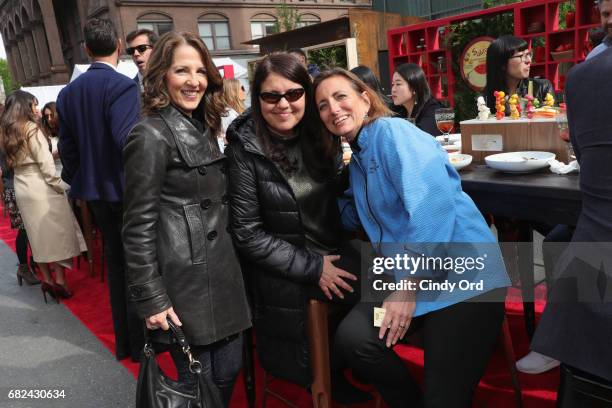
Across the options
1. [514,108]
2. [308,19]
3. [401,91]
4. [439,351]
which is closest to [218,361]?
[439,351]

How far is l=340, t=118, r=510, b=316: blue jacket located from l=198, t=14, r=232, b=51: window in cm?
2965

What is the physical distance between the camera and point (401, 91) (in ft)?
14.9

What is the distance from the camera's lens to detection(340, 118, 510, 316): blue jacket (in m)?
1.85

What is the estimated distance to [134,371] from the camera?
327 centimetres

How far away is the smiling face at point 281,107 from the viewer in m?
2.10

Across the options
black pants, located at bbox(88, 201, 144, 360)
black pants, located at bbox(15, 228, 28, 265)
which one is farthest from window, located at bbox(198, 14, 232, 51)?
black pants, located at bbox(88, 201, 144, 360)

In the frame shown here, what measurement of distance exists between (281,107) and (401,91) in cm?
272

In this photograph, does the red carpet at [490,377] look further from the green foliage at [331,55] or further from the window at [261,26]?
the window at [261,26]

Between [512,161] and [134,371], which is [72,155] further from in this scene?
[512,161]

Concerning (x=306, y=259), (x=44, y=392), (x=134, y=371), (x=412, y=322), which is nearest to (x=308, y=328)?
(x=306, y=259)

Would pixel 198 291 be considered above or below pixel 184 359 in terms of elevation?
above

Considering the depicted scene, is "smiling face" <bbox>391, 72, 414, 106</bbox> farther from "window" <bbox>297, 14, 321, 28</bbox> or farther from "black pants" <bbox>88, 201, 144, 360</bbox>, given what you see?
"window" <bbox>297, 14, 321, 28</bbox>

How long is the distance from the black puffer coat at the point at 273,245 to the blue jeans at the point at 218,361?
22 centimetres

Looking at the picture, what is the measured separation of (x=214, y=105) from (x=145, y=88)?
298 mm
